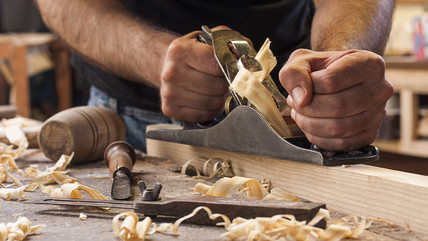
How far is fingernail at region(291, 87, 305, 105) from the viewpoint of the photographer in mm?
900

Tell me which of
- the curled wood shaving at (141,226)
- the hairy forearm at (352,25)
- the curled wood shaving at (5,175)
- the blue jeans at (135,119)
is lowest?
the blue jeans at (135,119)

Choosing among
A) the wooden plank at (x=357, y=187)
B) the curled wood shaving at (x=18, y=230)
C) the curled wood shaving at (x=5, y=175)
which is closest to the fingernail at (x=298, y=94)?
the wooden plank at (x=357, y=187)

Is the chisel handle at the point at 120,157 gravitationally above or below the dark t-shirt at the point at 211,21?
below

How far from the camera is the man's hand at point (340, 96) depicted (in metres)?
0.89

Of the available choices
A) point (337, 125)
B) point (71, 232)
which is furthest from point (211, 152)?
point (71, 232)

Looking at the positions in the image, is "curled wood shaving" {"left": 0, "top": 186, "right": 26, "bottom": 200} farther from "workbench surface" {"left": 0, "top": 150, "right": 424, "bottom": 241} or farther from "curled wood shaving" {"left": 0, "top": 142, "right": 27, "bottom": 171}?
"curled wood shaving" {"left": 0, "top": 142, "right": 27, "bottom": 171}

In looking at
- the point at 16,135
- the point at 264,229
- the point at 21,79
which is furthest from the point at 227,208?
the point at 21,79

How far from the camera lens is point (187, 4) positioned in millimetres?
1572

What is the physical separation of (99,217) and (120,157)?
0.98ft

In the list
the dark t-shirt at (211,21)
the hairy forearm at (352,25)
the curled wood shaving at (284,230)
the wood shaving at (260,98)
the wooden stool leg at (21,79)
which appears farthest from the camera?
the wooden stool leg at (21,79)

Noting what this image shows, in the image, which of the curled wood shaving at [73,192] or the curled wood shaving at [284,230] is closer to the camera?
the curled wood shaving at [284,230]

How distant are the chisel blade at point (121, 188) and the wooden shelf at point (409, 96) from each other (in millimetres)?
2641

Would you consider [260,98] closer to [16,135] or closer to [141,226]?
[141,226]

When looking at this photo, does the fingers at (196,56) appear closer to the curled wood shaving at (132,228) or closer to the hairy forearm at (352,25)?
the hairy forearm at (352,25)
